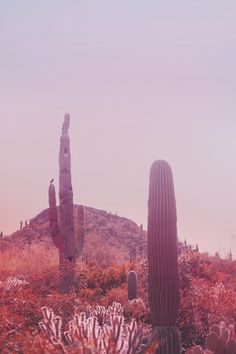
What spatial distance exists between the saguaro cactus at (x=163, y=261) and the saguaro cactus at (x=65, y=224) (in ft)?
17.1

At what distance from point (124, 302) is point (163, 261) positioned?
199 inches

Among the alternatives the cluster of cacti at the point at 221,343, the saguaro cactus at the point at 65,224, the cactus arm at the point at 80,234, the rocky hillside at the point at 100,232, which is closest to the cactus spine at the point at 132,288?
the saguaro cactus at the point at 65,224

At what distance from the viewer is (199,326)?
11.6m

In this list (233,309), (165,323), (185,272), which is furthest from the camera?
(185,272)

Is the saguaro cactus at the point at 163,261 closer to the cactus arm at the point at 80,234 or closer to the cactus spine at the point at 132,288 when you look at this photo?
the cactus spine at the point at 132,288

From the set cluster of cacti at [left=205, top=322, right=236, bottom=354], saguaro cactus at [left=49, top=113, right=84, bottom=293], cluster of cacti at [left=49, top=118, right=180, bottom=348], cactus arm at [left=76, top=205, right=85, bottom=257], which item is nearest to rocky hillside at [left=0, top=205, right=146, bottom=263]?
cactus arm at [left=76, top=205, right=85, bottom=257]

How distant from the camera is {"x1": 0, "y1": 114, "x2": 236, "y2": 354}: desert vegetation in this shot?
21.7ft

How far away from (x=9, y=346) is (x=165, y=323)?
12.1 ft

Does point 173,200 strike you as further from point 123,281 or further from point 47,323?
point 123,281

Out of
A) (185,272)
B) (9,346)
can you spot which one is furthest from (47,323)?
(185,272)

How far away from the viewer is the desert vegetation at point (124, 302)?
6.63 metres

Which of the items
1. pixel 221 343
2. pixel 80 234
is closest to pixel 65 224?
pixel 80 234

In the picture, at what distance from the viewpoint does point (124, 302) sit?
1455cm

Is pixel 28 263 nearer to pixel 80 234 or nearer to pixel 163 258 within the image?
pixel 80 234
